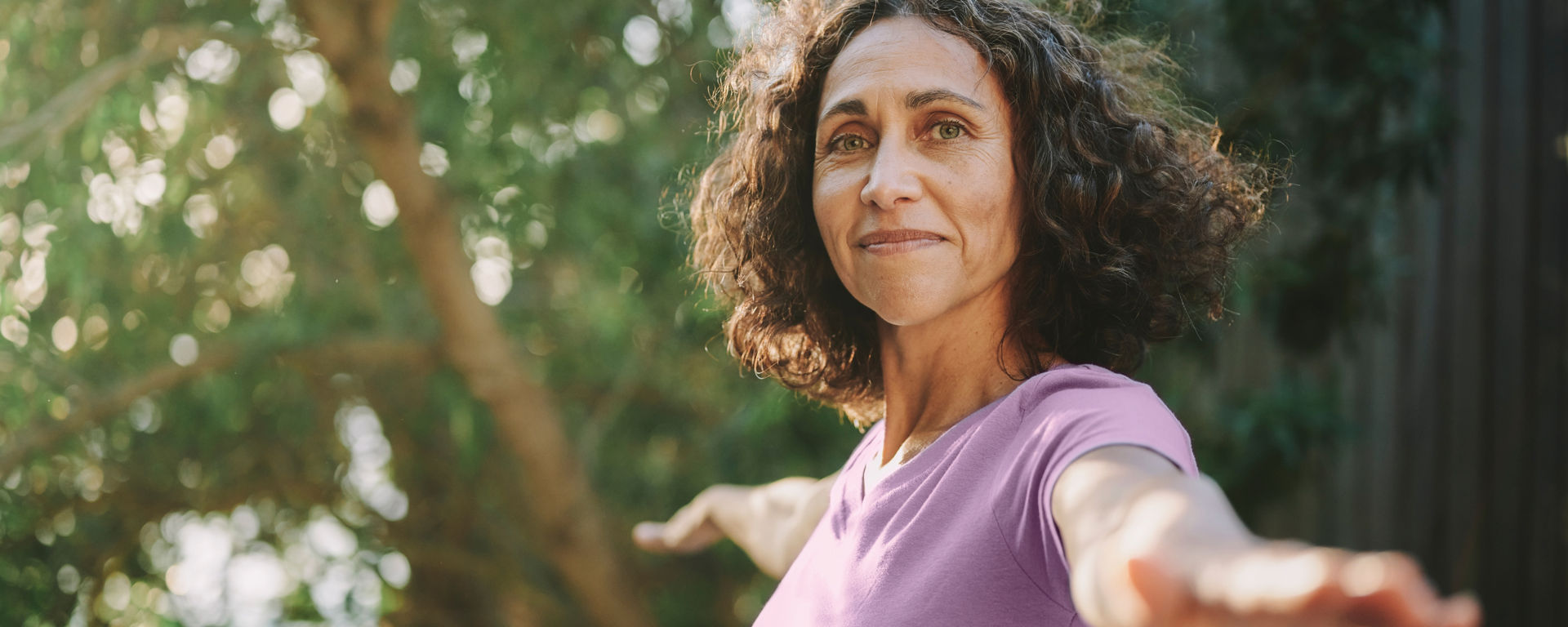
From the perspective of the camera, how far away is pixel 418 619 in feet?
13.0

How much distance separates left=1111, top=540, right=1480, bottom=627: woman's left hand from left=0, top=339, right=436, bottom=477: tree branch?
2988 mm

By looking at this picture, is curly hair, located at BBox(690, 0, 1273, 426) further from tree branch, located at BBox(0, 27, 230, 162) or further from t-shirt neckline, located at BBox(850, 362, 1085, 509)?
tree branch, located at BBox(0, 27, 230, 162)

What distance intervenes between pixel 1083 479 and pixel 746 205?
746mm

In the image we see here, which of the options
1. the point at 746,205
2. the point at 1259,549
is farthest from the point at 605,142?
the point at 1259,549

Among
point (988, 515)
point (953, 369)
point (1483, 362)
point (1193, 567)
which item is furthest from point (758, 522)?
point (1483, 362)

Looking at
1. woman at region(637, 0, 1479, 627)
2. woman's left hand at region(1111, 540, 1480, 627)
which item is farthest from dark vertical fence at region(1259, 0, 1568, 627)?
woman's left hand at region(1111, 540, 1480, 627)

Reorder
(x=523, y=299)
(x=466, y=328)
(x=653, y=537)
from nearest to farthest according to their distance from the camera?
(x=653, y=537) → (x=466, y=328) → (x=523, y=299)

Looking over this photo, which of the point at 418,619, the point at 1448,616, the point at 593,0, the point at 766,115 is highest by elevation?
the point at 1448,616

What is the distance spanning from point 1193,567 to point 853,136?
0.69 meters

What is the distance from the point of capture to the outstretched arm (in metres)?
0.49

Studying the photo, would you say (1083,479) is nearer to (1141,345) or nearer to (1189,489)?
(1189,489)

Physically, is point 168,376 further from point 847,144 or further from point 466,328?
point 847,144

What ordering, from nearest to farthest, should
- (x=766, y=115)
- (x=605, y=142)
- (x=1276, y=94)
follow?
(x=766, y=115) → (x=1276, y=94) → (x=605, y=142)

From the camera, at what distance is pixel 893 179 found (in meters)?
1.12
